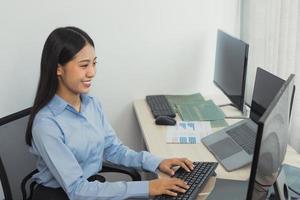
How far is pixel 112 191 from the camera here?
4.82ft

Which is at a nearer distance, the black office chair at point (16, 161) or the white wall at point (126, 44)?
the black office chair at point (16, 161)

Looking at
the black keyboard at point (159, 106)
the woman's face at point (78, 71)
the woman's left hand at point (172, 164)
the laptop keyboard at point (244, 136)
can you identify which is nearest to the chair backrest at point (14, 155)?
the woman's face at point (78, 71)

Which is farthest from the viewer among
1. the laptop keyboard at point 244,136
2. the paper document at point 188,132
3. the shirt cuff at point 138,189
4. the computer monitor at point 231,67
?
the computer monitor at point 231,67

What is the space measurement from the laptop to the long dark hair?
729mm

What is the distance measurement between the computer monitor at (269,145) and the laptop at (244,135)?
349mm

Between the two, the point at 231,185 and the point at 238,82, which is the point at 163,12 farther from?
the point at 231,185

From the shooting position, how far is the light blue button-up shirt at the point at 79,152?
4.83ft

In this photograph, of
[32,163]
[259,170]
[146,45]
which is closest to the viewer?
[259,170]

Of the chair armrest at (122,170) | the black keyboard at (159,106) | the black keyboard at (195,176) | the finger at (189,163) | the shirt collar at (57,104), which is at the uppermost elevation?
the shirt collar at (57,104)

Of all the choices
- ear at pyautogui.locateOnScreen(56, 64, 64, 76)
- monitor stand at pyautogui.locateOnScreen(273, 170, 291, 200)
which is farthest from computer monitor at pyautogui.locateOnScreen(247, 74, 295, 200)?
ear at pyautogui.locateOnScreen(56, 64, 64, 76)

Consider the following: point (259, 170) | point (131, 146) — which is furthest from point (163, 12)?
point (259, 170)

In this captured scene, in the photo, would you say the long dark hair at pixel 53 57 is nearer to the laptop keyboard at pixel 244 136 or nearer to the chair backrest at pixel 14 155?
the chair backrest at pixel 14 155

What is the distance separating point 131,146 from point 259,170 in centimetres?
170

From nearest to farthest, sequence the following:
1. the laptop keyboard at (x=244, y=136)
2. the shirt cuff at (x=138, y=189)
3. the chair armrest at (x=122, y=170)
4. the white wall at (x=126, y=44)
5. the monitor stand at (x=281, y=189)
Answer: the monitor stand at (x=281, y=189) < the shirt cuff at (x=138, y=189) < the laptop keyboard at (x=244, y=136) < the chair armrest at (x=122, y=170) < the white wall at (x=126, y=44)
